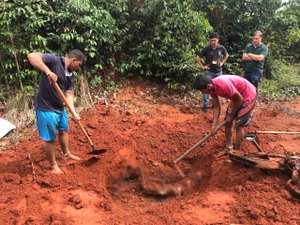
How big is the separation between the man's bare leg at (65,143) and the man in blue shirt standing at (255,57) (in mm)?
3717

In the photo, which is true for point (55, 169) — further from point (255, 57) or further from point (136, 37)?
point (136, 37)

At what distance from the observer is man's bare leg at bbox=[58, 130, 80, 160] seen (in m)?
4.66

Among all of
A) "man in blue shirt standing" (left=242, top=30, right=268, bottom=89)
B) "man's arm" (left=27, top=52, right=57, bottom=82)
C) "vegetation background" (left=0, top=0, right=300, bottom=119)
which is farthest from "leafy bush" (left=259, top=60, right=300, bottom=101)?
"man's arm" (left=27, top=52, right=57, bottom=82)

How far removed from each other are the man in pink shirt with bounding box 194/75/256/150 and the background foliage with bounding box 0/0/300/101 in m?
3.25

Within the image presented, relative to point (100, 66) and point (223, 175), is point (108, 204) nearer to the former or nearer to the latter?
point (223, 175)

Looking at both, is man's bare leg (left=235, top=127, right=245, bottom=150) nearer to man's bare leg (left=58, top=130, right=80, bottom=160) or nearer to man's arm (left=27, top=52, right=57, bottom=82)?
man's bare leg (left=58, top=130, right=80, bottom=160)

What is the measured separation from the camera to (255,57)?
19.7ft

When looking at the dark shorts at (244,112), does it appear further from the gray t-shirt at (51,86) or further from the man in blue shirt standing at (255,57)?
the gray t-shirt at (51,86)

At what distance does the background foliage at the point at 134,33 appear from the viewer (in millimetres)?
6430

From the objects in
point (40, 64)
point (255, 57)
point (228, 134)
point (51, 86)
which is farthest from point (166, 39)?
point (40, 64)

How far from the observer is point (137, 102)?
7.27 metres

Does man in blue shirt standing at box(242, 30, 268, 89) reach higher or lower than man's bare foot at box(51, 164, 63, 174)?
higher

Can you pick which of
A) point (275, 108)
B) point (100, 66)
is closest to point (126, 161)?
point (100, 66)

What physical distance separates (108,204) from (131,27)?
5.36 m
